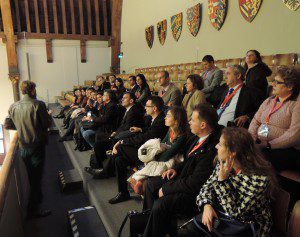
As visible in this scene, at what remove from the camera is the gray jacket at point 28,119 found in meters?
2.55

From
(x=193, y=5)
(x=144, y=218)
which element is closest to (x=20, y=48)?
(x=193, y=5)

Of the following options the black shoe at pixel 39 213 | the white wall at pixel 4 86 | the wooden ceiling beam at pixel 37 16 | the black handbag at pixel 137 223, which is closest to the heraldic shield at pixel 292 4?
the black handbag at pixel 137 223

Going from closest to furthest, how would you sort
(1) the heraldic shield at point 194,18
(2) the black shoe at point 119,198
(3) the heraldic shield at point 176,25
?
(2) the black shoe at point 119,198
(1) the heraldic shield at point 194,18
(3) the heraldic shield at point 176,25

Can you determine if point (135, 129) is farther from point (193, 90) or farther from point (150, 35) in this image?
point (150, 35)

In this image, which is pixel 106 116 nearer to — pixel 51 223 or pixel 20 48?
pixel 51 223

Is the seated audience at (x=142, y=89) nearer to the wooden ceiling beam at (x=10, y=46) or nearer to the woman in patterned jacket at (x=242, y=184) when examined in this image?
the woman in patterned jacket at (x=242, y=184)

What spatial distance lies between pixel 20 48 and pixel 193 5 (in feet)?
24.1

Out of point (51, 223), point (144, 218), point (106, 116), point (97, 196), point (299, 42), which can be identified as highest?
point (299, 42)

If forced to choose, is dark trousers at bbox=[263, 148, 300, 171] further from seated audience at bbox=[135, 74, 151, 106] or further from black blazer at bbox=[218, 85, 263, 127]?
seated audience at bbox=[135, 74, 151, 106]

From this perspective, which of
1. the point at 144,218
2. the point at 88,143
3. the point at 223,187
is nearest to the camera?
the point at 223,187

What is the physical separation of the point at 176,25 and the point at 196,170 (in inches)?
207

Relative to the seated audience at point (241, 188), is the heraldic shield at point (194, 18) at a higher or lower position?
higher

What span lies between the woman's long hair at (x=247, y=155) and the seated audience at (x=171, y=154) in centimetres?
71

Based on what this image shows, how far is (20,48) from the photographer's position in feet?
32.8
